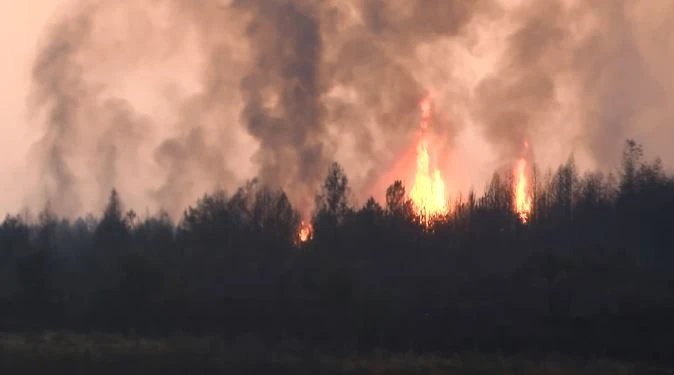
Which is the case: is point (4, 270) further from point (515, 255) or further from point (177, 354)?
point (515, 255)

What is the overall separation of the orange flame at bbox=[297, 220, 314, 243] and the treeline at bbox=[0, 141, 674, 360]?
0.98m

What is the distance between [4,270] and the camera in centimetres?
6166

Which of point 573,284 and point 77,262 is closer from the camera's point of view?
point 573,284

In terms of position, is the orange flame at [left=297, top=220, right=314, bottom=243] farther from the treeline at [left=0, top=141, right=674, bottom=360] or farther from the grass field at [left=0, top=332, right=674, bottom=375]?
the grass field at [left=0, top=332, right=674, bottom=375]

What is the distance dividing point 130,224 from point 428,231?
82.1 ft

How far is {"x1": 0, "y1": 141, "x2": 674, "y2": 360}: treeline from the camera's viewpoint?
45.9 m

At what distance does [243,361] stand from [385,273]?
21832 millimetres

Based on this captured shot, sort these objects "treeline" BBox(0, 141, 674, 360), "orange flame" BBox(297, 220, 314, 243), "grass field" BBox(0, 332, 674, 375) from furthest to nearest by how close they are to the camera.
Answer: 1. "orange flame" BBox(297, 220, 314, 243)
2. "treeline" BBox(0, 141, 674, 360)
3. "grass field" BBox(0, 332, 674, 375)

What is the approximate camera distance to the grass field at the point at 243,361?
1451 inches

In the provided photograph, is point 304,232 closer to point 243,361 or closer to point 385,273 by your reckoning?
point 385,273

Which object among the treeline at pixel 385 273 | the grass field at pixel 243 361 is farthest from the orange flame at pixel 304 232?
the grass field at pixel 243 361

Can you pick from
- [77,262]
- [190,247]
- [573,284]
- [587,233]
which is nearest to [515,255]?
[587,233]

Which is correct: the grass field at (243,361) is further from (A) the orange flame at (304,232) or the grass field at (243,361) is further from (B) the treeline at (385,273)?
(A) the orange flame at (304,232)

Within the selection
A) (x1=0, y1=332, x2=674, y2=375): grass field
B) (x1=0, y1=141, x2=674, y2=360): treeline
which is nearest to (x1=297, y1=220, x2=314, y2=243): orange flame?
(x1=0, y1=141, x2=674, y2=360): treeline
